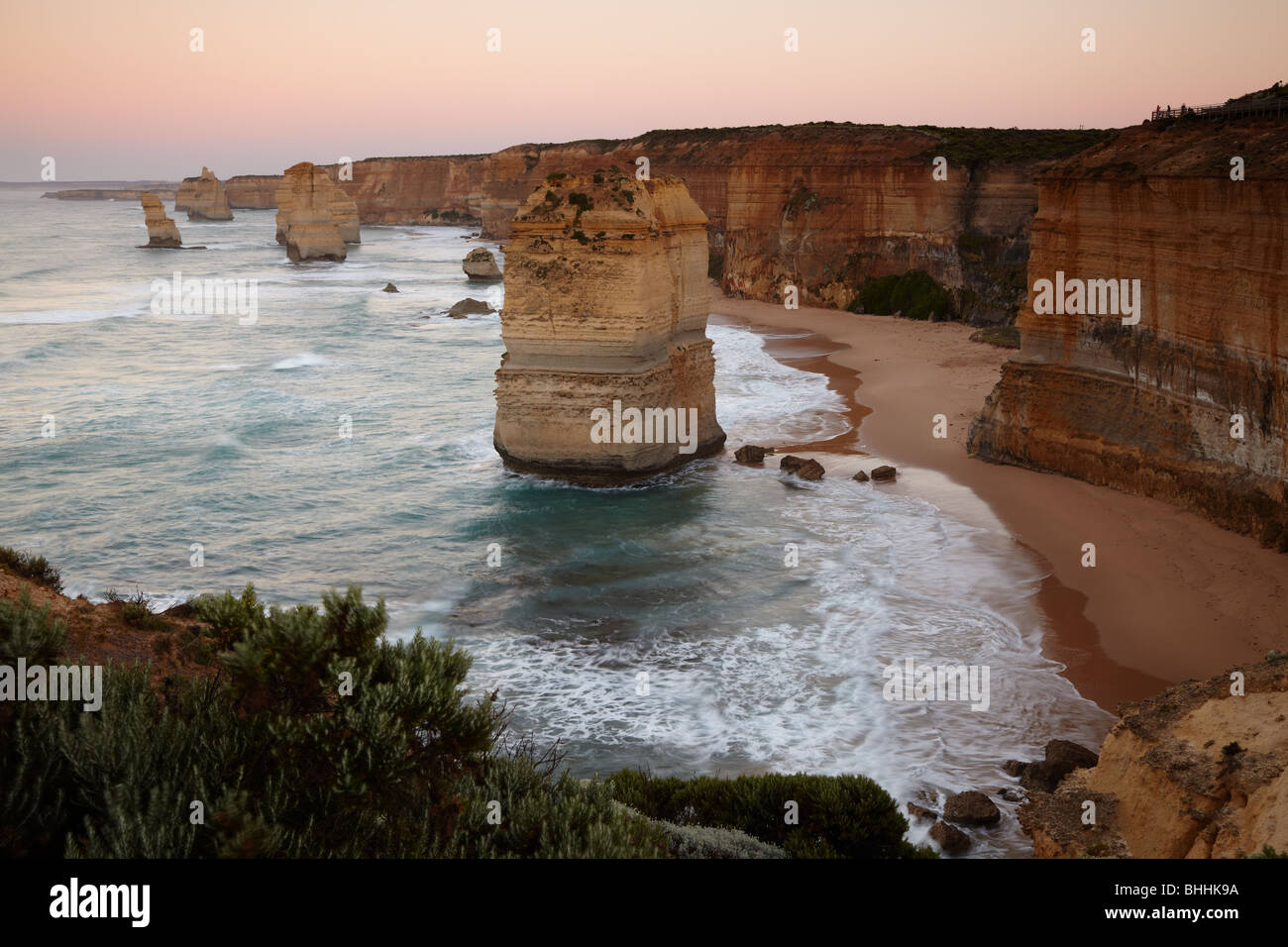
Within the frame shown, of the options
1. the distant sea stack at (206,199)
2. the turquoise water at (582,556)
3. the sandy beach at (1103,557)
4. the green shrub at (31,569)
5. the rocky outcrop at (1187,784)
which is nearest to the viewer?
the rocky outcrop at (1187,784)

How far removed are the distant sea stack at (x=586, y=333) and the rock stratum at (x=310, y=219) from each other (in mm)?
66700

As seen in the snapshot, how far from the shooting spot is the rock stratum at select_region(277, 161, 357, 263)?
83.2 metres

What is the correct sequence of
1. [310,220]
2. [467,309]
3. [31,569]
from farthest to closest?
[310,220] < [467,309] < [31,569]

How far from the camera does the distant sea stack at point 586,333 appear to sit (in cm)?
2222

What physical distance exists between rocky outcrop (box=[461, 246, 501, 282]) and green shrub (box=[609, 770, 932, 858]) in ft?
208

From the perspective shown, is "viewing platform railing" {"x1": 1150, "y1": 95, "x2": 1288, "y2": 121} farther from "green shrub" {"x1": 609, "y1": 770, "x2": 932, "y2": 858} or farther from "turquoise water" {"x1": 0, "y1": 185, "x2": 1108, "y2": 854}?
"green shrub" {"x1": 609, "y1": 770, "x2": 932, "y2": 858}

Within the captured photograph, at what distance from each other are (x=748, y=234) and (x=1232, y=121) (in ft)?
127

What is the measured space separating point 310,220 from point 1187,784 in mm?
86186

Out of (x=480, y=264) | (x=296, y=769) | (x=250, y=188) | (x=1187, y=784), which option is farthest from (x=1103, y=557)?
(x=250, y=188)

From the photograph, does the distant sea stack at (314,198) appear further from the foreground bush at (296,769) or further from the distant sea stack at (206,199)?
the foreground bush at (296,769)

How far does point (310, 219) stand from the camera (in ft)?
279

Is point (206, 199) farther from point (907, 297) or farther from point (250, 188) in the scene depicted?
point (907, 297)

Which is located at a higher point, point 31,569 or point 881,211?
point 881,211

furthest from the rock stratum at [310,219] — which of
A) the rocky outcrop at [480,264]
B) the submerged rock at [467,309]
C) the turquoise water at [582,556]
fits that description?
the turquoise water at [582,556]
